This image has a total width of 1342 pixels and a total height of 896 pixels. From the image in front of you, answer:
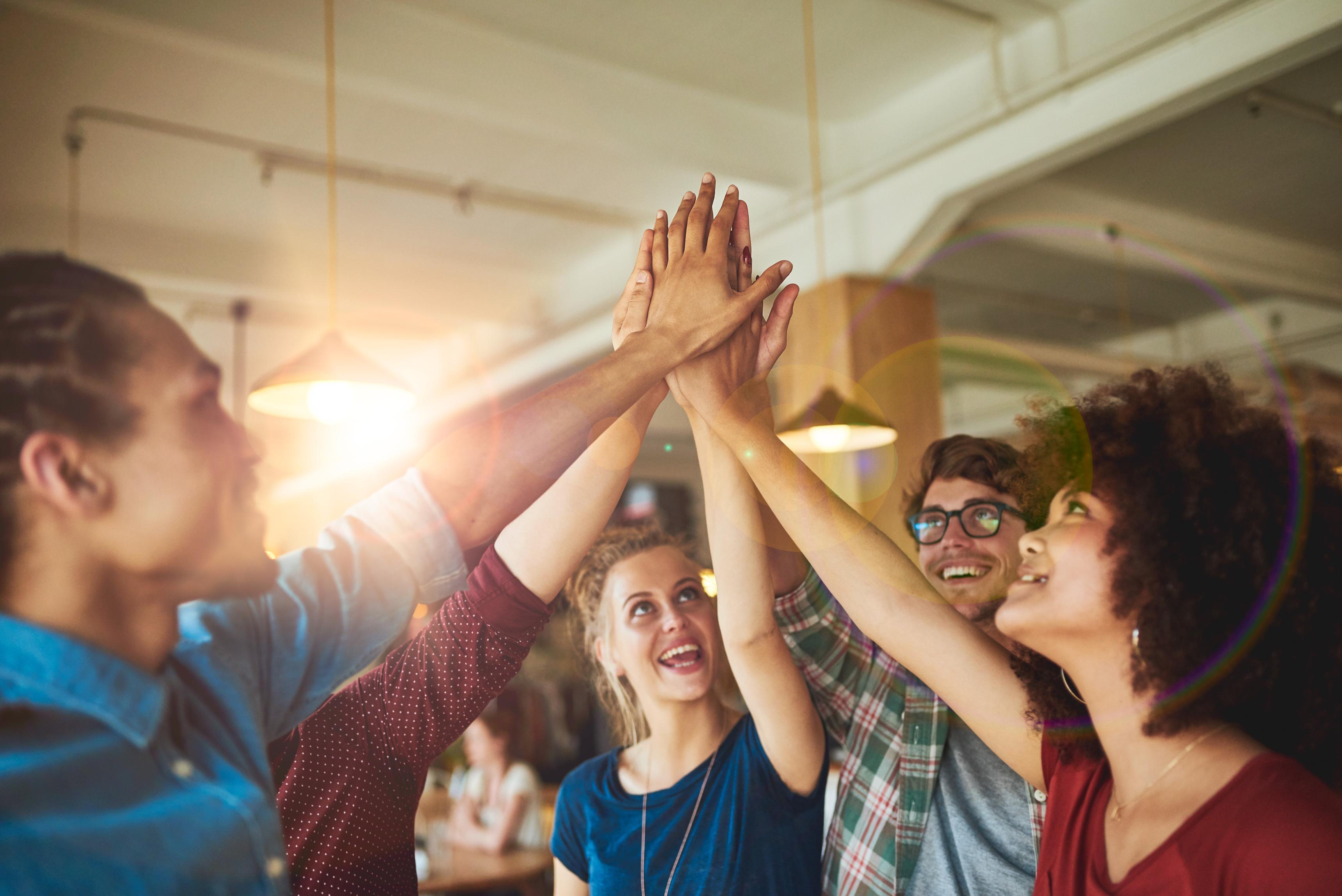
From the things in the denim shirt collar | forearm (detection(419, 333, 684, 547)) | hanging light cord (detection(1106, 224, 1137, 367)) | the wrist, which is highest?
hanging light cord (detection(1106, 224, 1137, 367))

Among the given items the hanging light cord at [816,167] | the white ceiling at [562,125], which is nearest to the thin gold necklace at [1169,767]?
the white ceiling at [562,125]

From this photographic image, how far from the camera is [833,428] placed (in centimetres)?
353

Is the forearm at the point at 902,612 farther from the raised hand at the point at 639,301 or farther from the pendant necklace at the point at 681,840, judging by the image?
the pendant necklace at the point at 681,840

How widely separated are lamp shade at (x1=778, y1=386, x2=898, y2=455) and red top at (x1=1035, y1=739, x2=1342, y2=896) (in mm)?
2256

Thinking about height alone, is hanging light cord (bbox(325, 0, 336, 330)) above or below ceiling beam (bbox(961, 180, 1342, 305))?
above

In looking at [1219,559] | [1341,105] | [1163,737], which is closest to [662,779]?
[1163,737]

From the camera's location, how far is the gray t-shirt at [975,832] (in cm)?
133

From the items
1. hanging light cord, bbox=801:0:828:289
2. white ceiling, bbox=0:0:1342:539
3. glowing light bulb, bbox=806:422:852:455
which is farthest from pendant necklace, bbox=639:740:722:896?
hanging light cord, bbox=801:0:828:289

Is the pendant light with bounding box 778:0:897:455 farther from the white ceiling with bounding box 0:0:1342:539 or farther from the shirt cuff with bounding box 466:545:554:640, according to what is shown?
the shirt cuff with bounding box 466:545:554:640

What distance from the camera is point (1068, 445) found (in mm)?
1256

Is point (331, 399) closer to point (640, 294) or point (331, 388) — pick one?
→ point (331, 388)

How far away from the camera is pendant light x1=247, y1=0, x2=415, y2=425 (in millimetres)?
3406

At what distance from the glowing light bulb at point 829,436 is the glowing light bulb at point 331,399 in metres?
1.71

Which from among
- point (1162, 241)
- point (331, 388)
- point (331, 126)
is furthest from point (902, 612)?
point (1162, 241)
